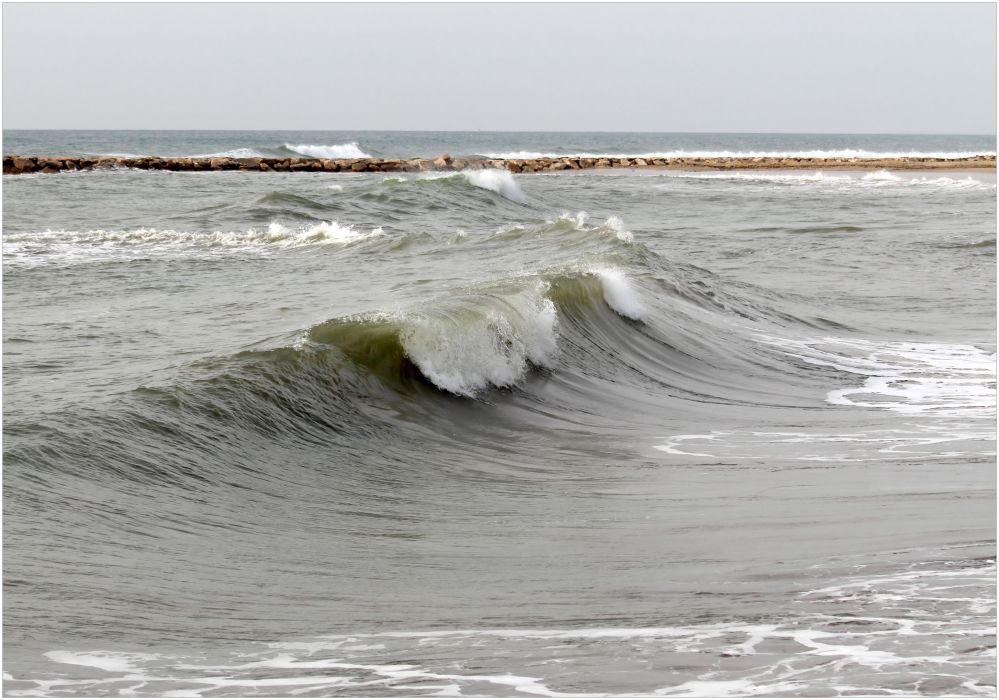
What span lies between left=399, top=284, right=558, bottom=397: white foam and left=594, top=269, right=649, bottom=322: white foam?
1.69 metres

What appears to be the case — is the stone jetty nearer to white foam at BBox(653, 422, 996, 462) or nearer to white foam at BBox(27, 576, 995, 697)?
white foam at BBox(653, 422, 996, 462)

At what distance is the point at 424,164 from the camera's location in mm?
42594

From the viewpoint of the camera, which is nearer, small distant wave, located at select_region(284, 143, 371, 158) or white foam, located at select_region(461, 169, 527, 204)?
white foam, located at select_region(461, 169, 527, 204)

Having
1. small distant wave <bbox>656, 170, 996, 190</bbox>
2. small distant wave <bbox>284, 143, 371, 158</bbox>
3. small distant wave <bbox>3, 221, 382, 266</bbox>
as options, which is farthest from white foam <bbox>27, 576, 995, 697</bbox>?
small distant wave <bbox>284, 143, 371, 158</bbox>

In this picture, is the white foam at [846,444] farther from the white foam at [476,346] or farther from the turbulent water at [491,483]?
the white foam at [476,346]

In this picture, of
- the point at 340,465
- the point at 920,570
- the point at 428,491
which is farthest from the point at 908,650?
the point at 340,465

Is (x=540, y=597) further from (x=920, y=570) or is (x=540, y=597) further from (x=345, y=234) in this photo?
(x=345, y=234)

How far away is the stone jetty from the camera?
36.9 meters

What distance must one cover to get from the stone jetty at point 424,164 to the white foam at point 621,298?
98.4 feet

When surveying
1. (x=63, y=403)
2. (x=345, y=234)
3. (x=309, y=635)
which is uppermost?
(x=345, y=234)

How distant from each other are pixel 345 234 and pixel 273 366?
9.91m

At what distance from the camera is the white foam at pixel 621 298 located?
9.84 meters

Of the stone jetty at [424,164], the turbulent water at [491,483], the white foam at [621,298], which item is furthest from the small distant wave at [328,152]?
the white foam at [621,298]

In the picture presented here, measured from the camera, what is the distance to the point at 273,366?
21.3 ft
